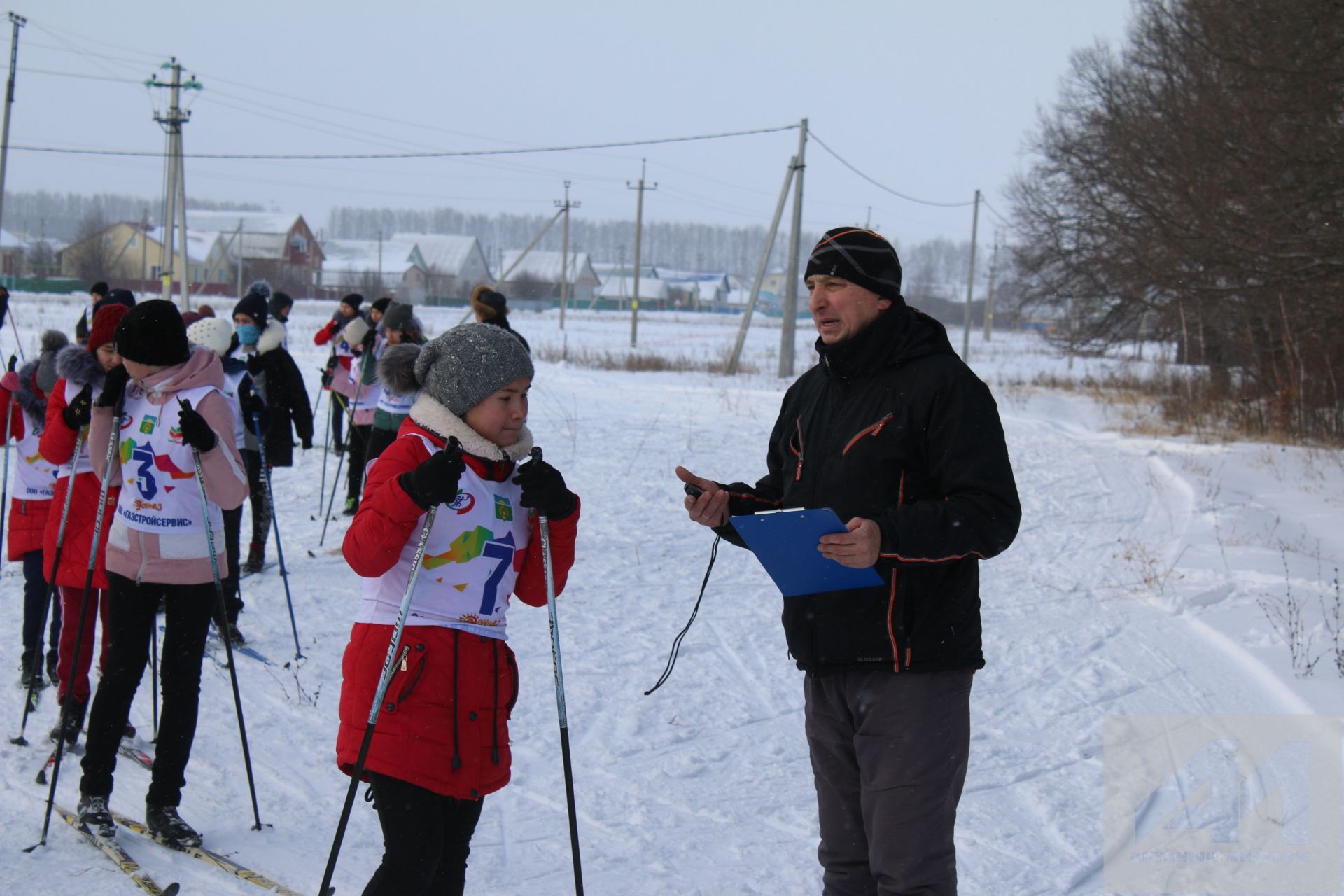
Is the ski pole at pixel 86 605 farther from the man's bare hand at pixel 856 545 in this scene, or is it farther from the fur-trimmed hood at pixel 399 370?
the man's bare hand at pixel 856 545

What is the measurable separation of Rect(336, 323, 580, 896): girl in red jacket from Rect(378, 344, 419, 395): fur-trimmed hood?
0.66 ft

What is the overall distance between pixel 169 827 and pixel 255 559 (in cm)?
393

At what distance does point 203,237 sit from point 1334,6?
76691 millimetres

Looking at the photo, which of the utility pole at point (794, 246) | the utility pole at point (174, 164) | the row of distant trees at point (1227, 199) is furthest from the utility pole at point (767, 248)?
the utility pole at point (174, 164)

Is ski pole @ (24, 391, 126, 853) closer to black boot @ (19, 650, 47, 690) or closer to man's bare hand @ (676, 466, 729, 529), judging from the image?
black boot @ (19, 650, 47, 690)

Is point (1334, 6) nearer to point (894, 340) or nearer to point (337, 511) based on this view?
point (894, 340)

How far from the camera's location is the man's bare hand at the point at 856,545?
7.87 ft

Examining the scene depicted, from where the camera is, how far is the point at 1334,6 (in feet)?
31.5

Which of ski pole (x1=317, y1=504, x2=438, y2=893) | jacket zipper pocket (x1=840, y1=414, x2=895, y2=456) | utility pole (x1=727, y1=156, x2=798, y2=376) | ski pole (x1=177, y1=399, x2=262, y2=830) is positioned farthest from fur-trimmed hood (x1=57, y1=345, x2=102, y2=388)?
utility pole (x1=727, y1=156, x2=798, y2=376)

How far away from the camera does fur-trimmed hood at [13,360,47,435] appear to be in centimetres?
510

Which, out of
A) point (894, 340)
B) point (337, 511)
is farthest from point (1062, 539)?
point (894, 340)

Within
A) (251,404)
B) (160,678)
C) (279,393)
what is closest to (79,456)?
(160,678)

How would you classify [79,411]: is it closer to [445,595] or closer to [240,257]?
[445,595]

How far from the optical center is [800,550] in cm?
259
